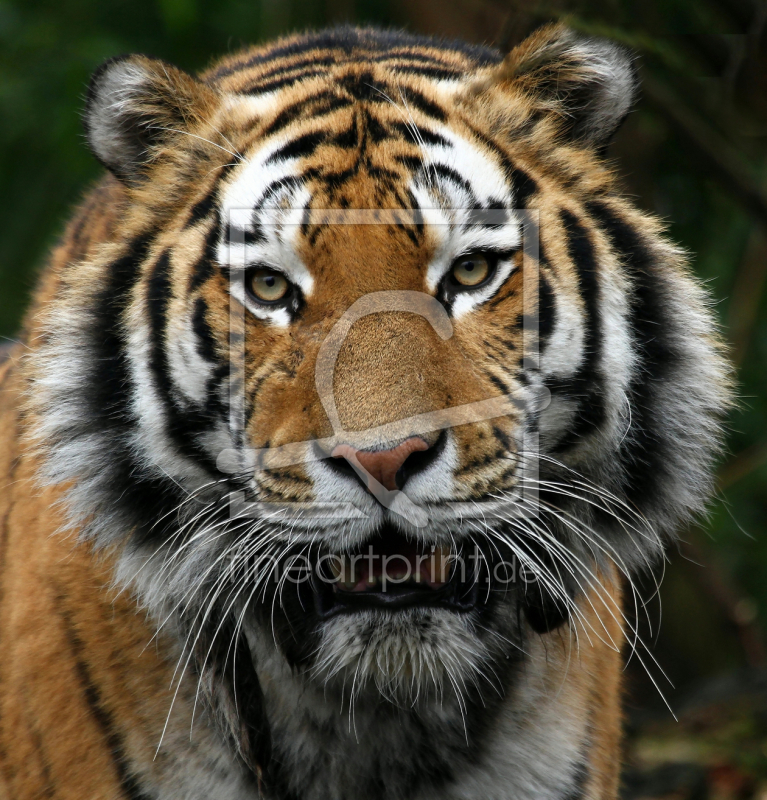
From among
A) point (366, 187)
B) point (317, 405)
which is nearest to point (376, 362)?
point (317, 405)

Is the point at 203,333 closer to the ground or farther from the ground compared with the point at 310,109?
closer to the ground

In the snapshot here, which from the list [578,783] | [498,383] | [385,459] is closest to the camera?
[385,459]

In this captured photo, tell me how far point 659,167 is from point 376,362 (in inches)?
129

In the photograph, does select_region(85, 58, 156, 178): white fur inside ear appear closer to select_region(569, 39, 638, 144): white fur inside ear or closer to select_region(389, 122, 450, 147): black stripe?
select_region(389, 122, 450, 147): black stripe

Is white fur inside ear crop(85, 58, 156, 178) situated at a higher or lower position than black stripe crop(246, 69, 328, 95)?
lower

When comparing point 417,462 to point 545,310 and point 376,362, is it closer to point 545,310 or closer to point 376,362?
point 376,362

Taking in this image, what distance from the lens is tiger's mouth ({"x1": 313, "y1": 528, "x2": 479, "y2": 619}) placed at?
6.15 feet

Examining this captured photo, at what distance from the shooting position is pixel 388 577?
1891 millimetres

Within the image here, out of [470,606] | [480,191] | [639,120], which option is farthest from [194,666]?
[639,120]

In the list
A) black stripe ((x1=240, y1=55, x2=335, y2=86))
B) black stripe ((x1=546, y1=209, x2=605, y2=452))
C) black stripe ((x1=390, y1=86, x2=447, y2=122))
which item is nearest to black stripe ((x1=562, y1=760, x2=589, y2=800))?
black stripe ((x1=546, y1=209, x2=605, y2=452))

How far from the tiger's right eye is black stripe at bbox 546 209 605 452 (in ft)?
1.90

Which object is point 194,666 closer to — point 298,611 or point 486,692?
point 298,611

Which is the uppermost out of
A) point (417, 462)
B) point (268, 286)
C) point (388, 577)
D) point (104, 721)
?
point (268, 286)

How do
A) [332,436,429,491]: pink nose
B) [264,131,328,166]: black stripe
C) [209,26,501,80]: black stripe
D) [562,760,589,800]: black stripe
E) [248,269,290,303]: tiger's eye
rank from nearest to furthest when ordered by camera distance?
[332,436,429,491]: pink nose
[248,269,290,303]: tiger's eye
[264,131,328,166]: black stripe
[562,760,589,800]: black stripe
[209,26,501,80]: black stripe
